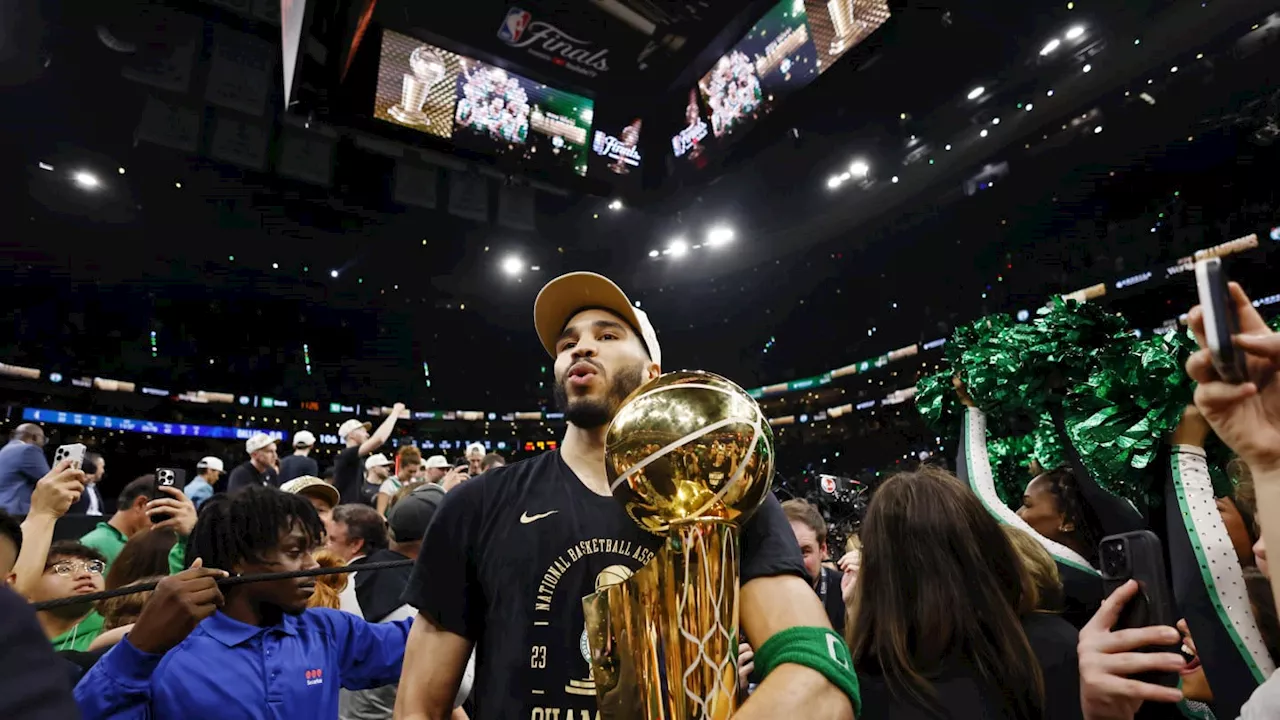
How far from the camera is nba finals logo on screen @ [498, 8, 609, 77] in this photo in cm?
864

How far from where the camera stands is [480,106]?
29.6ft

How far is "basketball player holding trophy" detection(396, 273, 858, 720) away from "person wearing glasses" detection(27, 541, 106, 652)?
77.2 inches

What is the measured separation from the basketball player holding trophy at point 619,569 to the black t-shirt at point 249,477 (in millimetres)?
5163

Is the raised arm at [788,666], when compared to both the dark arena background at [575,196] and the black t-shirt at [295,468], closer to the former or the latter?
the dark arena background at [575,196]

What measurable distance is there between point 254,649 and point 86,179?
13.3 metres

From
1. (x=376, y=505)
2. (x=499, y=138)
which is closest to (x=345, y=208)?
(x=499, y=138)

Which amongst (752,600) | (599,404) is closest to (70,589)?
(599,404)

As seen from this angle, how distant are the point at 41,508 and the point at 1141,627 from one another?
10.6 feet

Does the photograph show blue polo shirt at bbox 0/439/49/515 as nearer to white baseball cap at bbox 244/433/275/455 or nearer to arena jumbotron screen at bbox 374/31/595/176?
white baseball cap at bbox 244/433/275/455

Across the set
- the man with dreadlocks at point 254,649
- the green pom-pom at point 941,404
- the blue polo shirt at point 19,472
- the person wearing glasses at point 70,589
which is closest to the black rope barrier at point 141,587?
the man with dreadlocks at point 254,649

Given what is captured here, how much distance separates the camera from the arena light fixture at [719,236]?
16312 millimetres

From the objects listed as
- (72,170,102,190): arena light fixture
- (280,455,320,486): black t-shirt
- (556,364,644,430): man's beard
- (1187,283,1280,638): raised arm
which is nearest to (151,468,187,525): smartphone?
(556,364,644,430): man's beard

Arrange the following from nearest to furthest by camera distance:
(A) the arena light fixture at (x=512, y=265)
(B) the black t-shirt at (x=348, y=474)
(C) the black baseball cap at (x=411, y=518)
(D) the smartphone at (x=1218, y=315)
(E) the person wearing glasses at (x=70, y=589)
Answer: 1. (D) the smartphone at (x=1218, y=315)
2. (E) the person wearing glasses at (x=70, y=589)
3. (C) the black baseball cap at (x=411, y=518)
4. (B) the black t-shirt at (x=348, y=474)
5. (A) the arena light fixture at (x=512, y=265)

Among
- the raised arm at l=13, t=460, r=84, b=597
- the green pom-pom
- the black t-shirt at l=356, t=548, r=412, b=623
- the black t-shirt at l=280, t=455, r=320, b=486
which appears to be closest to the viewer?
the raised arm at l=13, t=460, r=84, b=597
